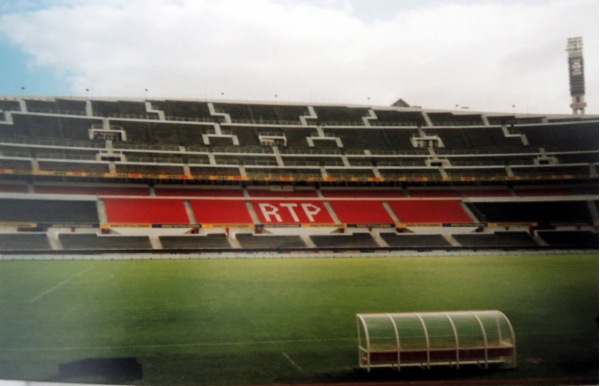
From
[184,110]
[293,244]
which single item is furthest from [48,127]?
[293,244]

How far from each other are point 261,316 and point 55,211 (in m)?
10.1

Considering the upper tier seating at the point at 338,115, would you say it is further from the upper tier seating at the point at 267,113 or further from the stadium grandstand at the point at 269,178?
the upper tier seating at the point at 267,113

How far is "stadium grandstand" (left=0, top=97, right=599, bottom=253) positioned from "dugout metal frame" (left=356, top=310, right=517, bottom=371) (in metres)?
6.61

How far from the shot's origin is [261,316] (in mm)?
7602

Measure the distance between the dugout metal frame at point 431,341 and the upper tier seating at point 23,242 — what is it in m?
11.9

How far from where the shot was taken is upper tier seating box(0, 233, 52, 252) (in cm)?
1455

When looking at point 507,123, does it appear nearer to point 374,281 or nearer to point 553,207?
point 553,207

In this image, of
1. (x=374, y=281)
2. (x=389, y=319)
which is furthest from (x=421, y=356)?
(x=374, y=281)

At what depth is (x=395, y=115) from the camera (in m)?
19.8

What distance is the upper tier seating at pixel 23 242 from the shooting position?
1455cm

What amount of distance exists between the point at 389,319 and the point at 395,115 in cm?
1506

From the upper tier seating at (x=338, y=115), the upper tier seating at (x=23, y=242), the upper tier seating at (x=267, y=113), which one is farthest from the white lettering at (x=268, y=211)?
the upper tier seating at (x=23, y=242)

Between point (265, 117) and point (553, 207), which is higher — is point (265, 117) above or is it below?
above

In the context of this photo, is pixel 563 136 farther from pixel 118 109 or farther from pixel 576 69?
pixel 118 109
